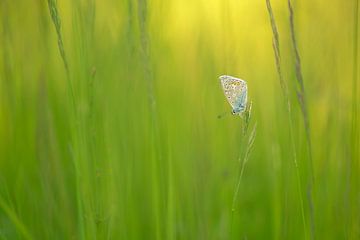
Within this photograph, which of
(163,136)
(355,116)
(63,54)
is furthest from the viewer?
(163,136)

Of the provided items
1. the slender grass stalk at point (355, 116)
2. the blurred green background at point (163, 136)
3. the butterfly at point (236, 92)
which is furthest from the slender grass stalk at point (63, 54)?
the slender grass stalk at point (355, 116)

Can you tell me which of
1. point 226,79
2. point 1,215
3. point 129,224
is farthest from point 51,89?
point 226,79

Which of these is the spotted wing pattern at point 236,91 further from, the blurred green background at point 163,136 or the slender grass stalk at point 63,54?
the slender grass stalk at point 63,54

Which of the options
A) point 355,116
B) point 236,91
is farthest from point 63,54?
point 355,116

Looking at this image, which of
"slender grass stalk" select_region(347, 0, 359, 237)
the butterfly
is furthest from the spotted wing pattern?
"slender grass stalk" select_region(347, 0, 359, 237)

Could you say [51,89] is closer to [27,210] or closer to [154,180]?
[27,210]

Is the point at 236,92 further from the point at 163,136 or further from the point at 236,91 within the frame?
the point at 163,136
